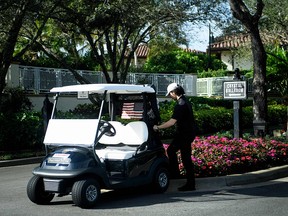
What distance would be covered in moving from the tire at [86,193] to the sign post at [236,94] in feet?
16.5

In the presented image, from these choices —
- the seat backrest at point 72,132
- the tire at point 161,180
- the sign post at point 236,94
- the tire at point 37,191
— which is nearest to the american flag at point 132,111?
the tire at point 161,180

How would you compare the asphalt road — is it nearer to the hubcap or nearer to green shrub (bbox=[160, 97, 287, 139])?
the hubcap

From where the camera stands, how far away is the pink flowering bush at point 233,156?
9512 mm

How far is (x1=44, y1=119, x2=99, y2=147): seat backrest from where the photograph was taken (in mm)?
7763

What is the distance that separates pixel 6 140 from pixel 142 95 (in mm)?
8380

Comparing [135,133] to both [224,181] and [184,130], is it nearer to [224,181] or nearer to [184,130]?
Result: [184,130]

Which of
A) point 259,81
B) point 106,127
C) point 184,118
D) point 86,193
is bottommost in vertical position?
point 86,193

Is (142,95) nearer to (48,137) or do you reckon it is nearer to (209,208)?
(48,137)

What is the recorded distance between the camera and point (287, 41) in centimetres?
2844

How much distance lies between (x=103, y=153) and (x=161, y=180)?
107cm

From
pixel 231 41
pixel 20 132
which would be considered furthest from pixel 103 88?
pixel 231 41

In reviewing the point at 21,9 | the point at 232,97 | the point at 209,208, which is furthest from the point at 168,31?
the point at 209,208

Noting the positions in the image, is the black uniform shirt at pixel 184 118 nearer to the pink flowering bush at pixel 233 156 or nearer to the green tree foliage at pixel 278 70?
the pink flowering bush at pixel 233 156

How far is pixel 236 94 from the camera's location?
1169cm
